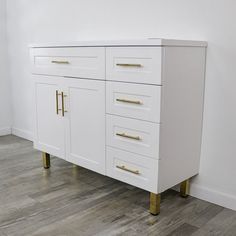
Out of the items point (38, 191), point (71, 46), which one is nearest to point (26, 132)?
point (38, 191)

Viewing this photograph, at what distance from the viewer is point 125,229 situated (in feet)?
5.74

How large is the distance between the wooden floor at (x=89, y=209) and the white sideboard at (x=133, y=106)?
0.43 ft

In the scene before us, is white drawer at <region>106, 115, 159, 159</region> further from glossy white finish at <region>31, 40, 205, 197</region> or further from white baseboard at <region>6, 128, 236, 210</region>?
white baseboard at <region>6, 128, 236, 210</region>

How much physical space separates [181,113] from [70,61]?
79 cm

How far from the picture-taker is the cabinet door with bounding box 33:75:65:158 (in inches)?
91.9

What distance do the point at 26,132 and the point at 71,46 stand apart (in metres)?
1.56

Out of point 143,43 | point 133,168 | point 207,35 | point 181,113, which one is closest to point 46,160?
point 133,168

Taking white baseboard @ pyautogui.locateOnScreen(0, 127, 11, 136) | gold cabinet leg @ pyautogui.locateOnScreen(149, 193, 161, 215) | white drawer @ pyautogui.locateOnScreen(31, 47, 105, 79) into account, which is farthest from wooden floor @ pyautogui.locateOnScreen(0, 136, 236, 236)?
white baseboard @ pyautogui.locateOnScreen(0, 127, 11, 136)

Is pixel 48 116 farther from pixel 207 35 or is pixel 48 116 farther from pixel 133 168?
pixel 207 35

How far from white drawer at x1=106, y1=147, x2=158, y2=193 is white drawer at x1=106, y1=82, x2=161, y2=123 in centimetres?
23

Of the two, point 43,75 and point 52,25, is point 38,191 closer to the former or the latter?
point 43,75

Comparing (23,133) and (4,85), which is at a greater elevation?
(4,85)

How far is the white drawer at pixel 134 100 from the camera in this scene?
173 centimetres

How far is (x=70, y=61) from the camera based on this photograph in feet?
7.09
